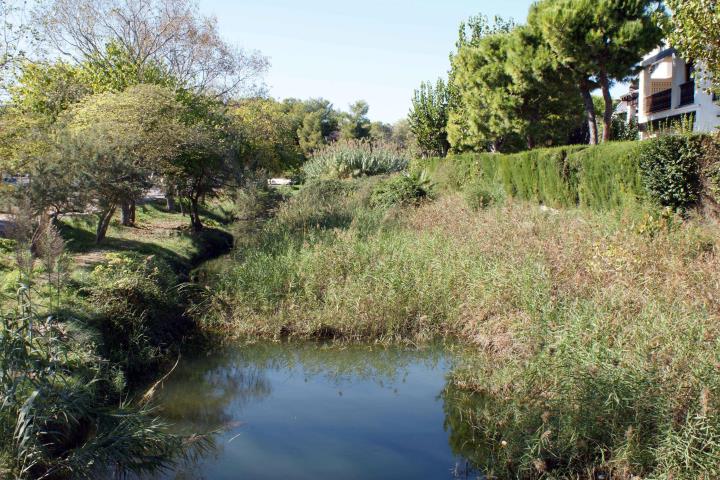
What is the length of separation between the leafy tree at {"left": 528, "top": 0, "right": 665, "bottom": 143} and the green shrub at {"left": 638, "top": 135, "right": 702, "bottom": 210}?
7.71m

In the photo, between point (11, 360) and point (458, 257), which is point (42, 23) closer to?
point (458, 257)

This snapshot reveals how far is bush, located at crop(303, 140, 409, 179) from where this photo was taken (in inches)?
1053

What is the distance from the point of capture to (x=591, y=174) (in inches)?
529

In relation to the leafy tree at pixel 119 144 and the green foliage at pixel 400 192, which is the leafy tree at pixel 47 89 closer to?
the leafy tree at pixel 119 144

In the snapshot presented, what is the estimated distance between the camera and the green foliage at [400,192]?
1833 cm

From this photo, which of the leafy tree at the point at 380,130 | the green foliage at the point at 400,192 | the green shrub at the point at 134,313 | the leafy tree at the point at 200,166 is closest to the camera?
the green shrub at the point at 134,313

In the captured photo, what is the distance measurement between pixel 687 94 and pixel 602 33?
11.3 m

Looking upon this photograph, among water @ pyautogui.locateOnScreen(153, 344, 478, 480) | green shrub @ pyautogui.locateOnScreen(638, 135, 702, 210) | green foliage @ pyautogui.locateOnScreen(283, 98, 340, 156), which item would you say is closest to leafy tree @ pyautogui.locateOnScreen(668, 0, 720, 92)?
green shrub @ pyautogui.locateOnScreen(638, 135, 702, 210)

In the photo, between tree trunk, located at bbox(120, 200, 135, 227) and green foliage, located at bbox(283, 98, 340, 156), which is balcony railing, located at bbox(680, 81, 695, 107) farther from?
green foliage, located at bbox(283, 98, 340, 156)

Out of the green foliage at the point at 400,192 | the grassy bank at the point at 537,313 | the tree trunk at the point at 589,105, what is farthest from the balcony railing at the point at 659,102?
the grassy bank at the point at 537,313

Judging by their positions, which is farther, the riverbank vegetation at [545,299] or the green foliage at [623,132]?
the green foliage at [623,132]

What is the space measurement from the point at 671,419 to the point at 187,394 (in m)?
5.64

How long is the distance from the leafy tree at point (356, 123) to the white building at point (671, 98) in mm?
26882

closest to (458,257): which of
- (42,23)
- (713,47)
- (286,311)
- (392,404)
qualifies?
(286,311)
